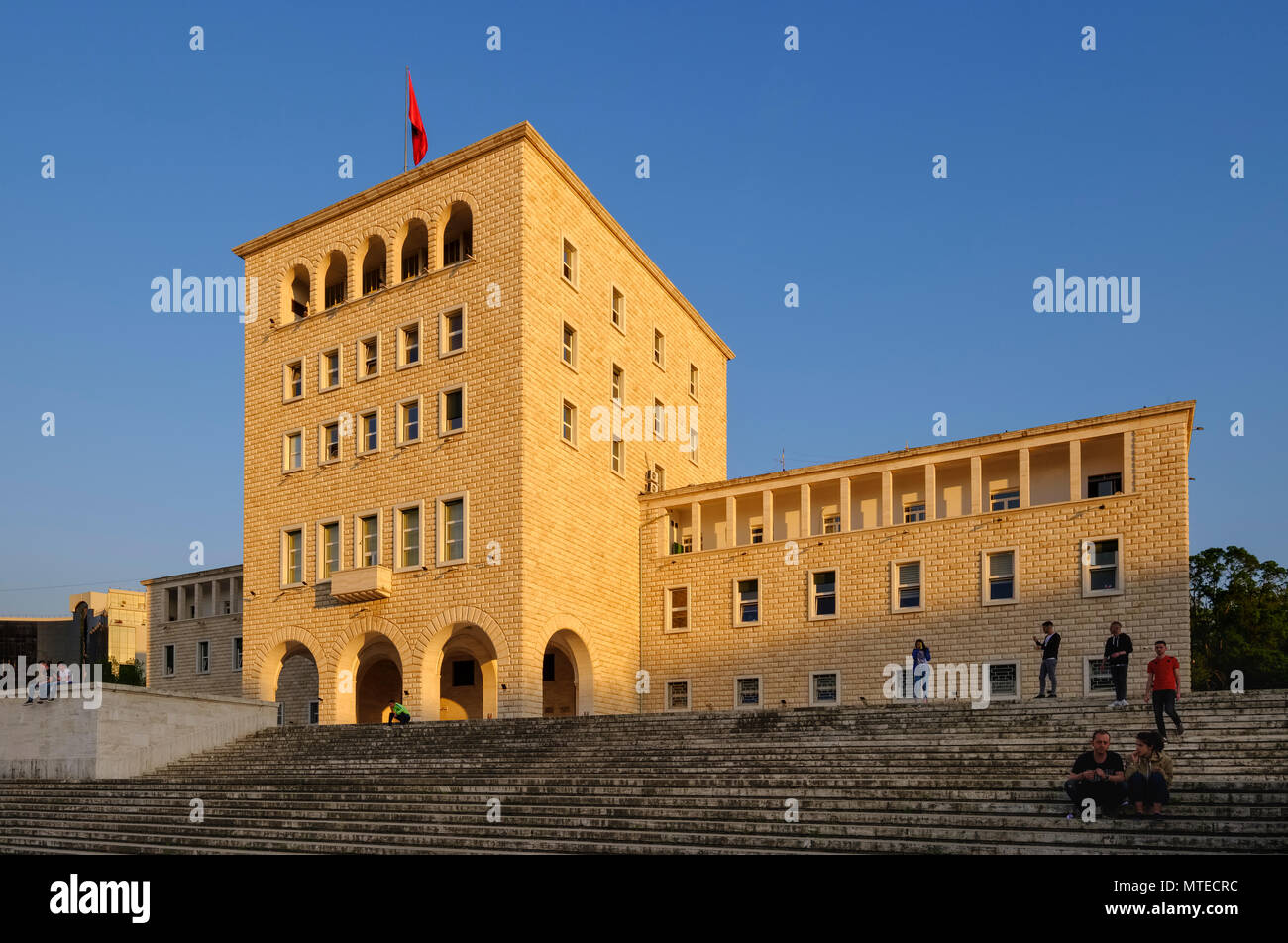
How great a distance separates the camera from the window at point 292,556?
117 feet

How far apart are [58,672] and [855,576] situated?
20.7 metres

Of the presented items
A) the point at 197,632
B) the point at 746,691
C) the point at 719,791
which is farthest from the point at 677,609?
the point at 197,632

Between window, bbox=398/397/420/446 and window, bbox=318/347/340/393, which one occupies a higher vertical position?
window, bbox=318/347/340/393

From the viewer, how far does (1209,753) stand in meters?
15.8

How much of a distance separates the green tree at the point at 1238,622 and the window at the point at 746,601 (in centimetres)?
2684

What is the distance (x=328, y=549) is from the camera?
35.1 meters

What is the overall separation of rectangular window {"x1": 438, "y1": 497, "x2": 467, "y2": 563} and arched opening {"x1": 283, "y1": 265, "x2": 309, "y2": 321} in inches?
366

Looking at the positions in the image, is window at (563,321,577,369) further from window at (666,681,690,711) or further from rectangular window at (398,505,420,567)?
window at (666,681,690,711)

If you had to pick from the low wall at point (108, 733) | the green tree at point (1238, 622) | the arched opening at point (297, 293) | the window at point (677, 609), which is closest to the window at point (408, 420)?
the arched opening at point (297, 293)

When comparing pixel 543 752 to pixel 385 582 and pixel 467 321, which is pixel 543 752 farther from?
pixel 467 321

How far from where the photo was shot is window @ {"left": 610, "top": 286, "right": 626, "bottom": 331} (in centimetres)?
3769

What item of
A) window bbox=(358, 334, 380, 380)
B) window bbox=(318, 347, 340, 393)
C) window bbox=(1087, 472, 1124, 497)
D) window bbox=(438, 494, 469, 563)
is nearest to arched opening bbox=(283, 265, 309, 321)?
window bbox=(318, 347, 340, 393)

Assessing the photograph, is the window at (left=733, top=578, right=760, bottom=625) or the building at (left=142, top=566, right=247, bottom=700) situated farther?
the building at (left=142, top=566, right=247, bottom=700)
